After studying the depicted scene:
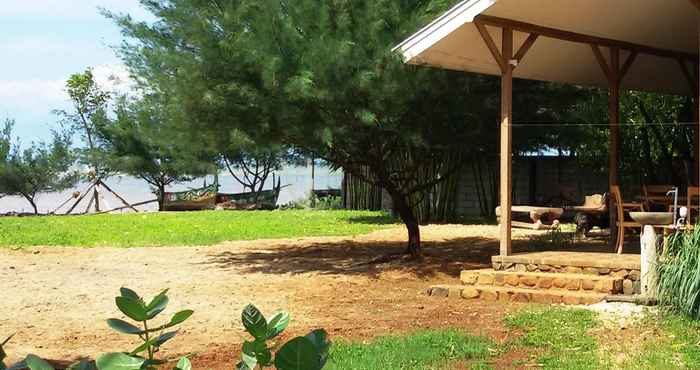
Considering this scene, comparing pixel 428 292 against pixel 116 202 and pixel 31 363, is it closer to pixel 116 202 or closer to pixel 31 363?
pixel 31 363

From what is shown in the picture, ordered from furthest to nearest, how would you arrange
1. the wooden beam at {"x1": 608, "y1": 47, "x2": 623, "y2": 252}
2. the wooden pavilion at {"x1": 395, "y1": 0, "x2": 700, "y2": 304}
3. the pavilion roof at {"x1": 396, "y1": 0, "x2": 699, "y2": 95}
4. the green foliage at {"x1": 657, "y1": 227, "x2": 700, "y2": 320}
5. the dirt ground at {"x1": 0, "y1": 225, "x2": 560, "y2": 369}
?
the wooden beam at {"x1": 608, "y1": 47, "x2": 623, "y2": 252} → the pavilion roof at {"x1": 396, "y1": 0, "x2": 699, "y2": 95} → the wooden pavilion at {"x1": 395, "y1": 0, "x2": 700, "y2": 304} → the dirt ground at {"x1": 0, "y1": 225, "x2": 560, "y2": 369} → the green foliage at {"x1": 657, "y1": 227, "x2": 700, "y2": 320}

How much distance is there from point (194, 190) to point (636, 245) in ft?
60.6

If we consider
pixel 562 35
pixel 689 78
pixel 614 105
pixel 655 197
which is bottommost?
pixel 655 197

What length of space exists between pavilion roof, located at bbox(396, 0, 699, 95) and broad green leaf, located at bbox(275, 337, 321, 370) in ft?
25.4

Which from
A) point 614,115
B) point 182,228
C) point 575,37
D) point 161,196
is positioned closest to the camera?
point 575,37

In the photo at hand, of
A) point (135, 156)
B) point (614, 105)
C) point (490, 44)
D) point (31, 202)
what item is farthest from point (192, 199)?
point (490, 44)

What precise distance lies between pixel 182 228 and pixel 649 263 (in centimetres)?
1115

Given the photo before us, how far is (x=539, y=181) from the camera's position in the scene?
18.9 m

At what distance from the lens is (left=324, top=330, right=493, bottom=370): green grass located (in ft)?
17.8

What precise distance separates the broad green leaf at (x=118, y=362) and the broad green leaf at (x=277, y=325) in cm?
22

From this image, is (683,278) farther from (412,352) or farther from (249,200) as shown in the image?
(249,200)

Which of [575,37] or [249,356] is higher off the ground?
[575,37]

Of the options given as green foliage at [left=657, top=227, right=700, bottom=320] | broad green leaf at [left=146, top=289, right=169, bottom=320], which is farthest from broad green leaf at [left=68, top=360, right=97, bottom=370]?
green foliage at [left=657, top=227, right=700, bottom=320]

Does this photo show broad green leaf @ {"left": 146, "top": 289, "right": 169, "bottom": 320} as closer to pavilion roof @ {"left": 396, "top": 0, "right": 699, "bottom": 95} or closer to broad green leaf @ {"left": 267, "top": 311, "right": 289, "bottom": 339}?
broad green leaf @ {"left": 267, "top": 311, "right": 289, "bottom": 339}
